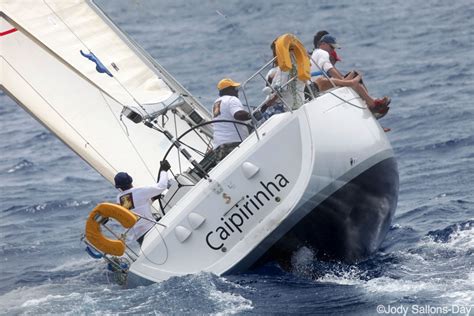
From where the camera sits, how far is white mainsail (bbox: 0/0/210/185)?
13.7m

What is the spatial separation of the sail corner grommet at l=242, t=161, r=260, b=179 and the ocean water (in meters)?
0.79

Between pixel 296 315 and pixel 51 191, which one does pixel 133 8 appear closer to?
pixel 51 191

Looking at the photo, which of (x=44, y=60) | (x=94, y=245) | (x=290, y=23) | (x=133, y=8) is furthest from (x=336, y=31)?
(x=94, y=245)

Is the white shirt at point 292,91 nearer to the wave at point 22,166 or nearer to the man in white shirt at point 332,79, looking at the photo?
the man in white shirt at point 332,79

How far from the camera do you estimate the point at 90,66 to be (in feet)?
43.6

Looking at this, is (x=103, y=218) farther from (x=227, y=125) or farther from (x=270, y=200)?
(x=227, y=125)

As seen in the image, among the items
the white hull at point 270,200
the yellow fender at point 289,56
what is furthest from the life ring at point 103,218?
the yellow fender at point 289,56

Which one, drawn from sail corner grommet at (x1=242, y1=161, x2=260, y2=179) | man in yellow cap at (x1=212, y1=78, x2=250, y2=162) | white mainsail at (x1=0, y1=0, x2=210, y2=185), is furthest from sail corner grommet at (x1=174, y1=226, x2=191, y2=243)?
white mainsail at (x1=0, y1=0, x2=210, y2=185)

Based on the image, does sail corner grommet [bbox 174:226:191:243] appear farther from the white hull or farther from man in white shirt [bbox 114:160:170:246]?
man in white shirt [bbox 114:160:170:246]

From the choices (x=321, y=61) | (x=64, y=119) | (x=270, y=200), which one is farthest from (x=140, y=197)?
(x=64, y=119)

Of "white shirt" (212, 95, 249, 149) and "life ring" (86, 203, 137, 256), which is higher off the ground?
"white shirt" (212, 95, 249, 149)

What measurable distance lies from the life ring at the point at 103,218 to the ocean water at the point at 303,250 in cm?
48

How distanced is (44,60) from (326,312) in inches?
226

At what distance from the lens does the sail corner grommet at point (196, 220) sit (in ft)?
35.7
